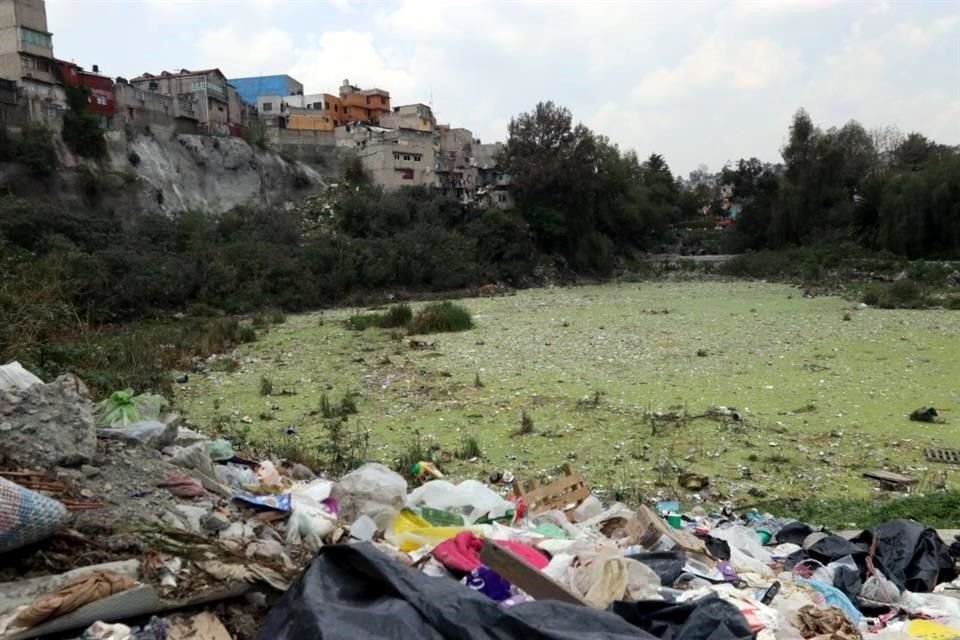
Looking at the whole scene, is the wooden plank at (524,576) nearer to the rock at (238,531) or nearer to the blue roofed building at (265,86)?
the rock at (238,531)

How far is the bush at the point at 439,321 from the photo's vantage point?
1616 centimetres

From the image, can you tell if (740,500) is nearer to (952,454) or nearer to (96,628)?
(952,454)

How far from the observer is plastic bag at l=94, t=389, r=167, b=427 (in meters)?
4.96

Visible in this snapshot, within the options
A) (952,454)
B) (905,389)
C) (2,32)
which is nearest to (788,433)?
(952,454)

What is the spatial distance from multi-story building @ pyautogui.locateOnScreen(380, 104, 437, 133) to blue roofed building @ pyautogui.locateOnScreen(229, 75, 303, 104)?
786 cm

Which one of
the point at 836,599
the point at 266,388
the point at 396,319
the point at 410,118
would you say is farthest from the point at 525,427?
the point at 410,118

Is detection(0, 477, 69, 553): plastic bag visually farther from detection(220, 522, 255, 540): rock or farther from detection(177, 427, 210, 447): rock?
detection(177, 427, 210, 447): rock

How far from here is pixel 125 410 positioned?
5.07 meters

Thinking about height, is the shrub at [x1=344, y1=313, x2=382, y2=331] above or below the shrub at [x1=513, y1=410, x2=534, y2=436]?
above

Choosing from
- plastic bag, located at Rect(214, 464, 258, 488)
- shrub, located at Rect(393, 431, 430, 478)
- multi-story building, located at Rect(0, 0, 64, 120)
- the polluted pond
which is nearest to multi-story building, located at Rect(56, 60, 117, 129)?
multi-story building, located at Rect(0, 0, 64, 120)

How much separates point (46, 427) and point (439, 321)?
1292 cm

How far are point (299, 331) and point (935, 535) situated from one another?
14.7m

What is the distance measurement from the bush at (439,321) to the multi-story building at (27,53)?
22.8 meters

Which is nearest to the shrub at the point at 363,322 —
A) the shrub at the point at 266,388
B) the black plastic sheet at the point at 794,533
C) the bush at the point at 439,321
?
the bush at the point at 439,321
